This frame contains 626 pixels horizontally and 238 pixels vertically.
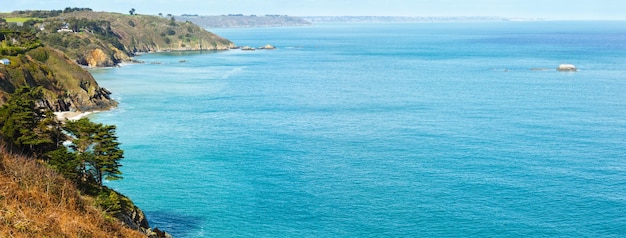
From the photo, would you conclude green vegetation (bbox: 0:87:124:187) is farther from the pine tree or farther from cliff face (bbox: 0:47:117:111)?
cliff face (bbox: 0:47:117:111)

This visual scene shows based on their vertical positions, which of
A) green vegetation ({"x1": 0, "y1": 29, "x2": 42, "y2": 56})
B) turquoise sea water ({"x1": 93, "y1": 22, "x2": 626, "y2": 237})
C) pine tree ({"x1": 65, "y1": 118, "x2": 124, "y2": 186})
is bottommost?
turquoise sea water ({"x1": 93, "y1": 22, "x2": 626, "y2": 237})

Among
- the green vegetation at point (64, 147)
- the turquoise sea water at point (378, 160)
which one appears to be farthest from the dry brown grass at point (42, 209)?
the turquoise sea water at point (378, 160)

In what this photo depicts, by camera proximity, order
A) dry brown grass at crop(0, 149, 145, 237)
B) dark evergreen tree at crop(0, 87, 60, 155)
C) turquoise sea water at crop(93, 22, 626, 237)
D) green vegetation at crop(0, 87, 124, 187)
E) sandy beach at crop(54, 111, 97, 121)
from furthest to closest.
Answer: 1. sandy beach at crop(54, 111, 97, 121)
2. turquoise sea water at crop(93, 22, 626, 237)
3. dark evergreen tree at crop(0, 87, 60, 155)
4. green vegetation at crop(0, 87, 124, 187)
5. dry brown grass at crop(0, 149, 145, 237)

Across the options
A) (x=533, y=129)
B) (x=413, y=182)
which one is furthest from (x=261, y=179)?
(x=533, y=129)

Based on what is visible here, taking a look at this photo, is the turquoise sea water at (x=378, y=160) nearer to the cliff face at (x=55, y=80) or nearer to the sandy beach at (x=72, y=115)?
the sandy beach at (x=72, y=115)

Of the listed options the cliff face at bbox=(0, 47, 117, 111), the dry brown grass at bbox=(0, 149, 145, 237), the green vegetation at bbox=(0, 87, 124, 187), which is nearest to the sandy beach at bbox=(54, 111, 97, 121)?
the cliff face at bbox=(0, 47, 117, 111)

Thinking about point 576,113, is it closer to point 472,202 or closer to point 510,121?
point 510,121
